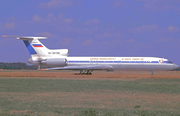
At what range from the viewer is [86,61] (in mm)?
44375

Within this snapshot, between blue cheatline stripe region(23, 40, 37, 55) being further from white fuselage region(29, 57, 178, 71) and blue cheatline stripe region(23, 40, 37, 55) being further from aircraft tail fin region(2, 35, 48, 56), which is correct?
white fuselage region(29, 57, 178, 71)

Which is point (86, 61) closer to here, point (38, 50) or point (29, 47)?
point (38, 50)

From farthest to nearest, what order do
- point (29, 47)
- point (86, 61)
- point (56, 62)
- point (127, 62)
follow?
point (29, 47), point (86, 61), point (56, 62), point (127, 62)

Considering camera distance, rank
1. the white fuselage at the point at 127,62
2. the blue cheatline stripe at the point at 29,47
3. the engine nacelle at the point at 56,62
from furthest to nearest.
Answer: the blue cheatline stripe at the point at 29,47, the engine nacelle at the point at 56,62, the white fuselage at the point at 127,62

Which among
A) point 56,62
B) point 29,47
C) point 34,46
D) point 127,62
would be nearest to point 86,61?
point 56,62

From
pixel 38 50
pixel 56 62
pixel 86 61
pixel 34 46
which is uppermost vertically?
pixel 34 46

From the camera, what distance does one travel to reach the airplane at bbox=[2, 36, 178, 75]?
4341 centimetres

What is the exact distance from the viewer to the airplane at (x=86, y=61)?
142 feet

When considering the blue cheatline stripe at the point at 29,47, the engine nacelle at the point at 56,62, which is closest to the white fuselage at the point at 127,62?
the engine nacelle at the point at 56,62

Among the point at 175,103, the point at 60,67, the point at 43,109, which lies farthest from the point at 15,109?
the point at 60,67

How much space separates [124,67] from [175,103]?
1233 inches

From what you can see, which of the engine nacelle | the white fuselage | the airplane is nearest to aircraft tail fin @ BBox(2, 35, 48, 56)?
the airplane

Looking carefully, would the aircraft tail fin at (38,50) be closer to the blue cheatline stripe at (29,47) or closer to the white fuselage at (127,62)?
the blue cheatline stripe at (29,47)

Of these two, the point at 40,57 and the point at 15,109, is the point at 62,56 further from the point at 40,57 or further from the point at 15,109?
the point at 15,109
